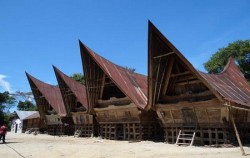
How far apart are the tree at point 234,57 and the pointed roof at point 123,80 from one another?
1687 centimetres

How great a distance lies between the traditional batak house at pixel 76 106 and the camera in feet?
87.9

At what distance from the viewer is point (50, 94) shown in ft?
115

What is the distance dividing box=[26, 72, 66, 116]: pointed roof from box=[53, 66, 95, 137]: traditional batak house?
10.1 feet

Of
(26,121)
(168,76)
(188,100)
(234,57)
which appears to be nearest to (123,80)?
(168,76)

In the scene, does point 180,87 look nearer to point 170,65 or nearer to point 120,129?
point 170,65

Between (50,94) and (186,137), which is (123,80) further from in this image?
(50,94)

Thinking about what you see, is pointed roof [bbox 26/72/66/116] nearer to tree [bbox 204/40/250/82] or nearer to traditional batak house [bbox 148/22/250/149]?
traditional batak house [bbox 148/22/250/149]

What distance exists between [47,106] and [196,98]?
24.6 metres

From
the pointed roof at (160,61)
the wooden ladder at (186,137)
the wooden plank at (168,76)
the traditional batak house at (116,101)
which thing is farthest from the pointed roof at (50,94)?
the wooden ladder at (186,137)

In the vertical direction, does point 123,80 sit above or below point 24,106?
below

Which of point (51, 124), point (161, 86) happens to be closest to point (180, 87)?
point (161, 86)

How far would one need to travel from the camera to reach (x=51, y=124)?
35.1 meters

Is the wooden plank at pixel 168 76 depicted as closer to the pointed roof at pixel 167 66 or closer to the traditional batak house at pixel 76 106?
the pointed roof at pixel 167 66

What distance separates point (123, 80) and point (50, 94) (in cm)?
1566
